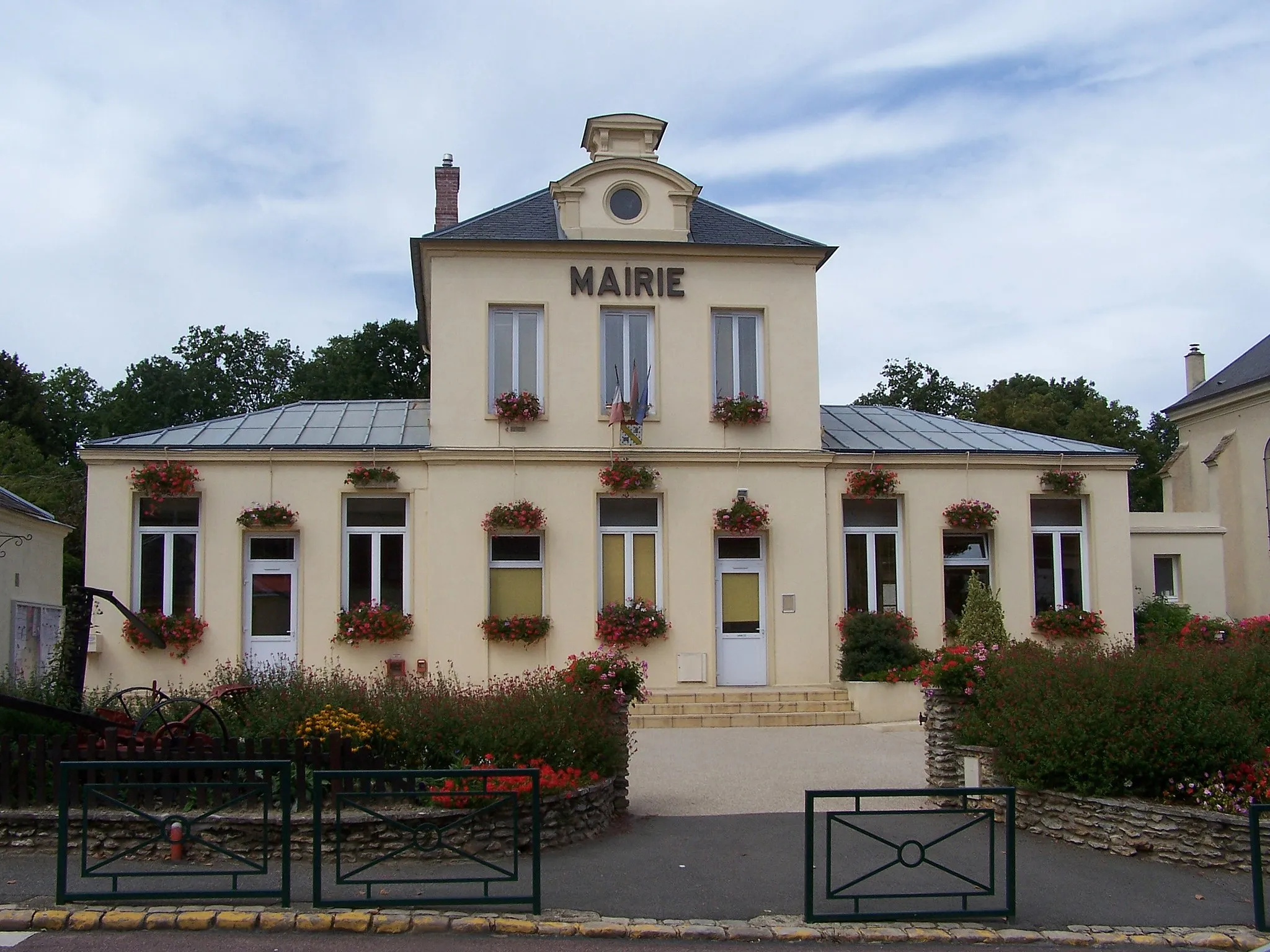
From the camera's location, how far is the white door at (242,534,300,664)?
18.6 m

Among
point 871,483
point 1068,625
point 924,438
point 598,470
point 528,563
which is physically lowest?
point 1068,625

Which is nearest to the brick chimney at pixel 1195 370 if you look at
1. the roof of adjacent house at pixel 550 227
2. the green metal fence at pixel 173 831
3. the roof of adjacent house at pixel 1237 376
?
the roof of adjacent house at pixel 1237 376

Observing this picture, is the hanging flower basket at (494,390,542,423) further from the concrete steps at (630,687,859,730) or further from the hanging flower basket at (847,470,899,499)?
the hanging flower basket at (847,470,899,499)

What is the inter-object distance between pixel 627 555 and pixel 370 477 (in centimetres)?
424

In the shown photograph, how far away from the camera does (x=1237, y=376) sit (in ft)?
109

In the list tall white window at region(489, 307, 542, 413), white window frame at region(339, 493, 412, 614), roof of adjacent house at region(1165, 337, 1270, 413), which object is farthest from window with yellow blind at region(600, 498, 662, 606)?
roof of adjacent house at region(1165, 337, 1270, 413)

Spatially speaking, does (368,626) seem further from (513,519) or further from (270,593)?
(513,519)

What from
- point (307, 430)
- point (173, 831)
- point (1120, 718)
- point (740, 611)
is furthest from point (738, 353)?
point (173, 831)

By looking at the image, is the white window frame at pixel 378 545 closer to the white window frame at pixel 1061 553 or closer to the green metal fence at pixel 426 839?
the green metal fence at pixel 426 839

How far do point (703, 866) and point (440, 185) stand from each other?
18.1 m

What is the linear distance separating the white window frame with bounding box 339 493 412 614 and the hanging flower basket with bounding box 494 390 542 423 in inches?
79.3

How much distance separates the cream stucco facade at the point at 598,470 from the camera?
18.6 m

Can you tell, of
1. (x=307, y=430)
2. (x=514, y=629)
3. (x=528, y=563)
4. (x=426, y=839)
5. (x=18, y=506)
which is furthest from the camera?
(x=307, y=430)

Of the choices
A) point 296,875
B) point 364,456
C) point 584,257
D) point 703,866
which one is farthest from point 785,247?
point 296,875
